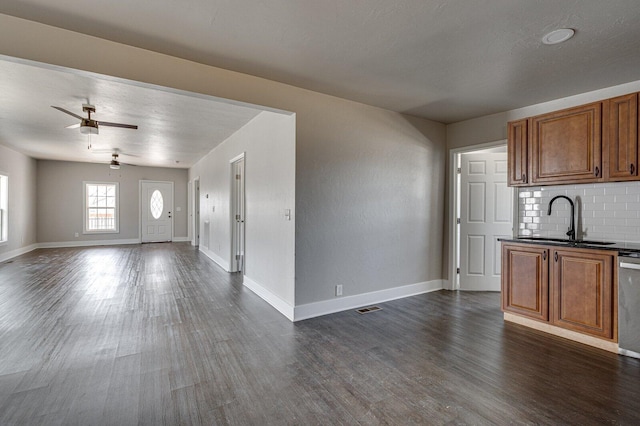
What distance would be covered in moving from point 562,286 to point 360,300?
6.96ft

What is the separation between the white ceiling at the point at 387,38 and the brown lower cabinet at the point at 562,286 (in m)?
1.74

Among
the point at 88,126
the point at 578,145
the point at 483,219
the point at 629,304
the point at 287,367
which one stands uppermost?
the point at 88,126

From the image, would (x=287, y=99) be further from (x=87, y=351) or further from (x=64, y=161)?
(x=64, y=161)

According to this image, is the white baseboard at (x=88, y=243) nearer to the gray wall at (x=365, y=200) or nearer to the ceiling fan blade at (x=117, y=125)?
the ceiling fan blade at (x=117, y=125)

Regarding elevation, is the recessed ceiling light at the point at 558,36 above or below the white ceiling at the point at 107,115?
below

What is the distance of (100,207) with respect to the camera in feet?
32.3

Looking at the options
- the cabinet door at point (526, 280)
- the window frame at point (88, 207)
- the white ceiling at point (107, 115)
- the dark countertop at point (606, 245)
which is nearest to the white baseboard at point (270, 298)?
the white ceiling at point (107, 115)

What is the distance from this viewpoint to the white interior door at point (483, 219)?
4.73 meters

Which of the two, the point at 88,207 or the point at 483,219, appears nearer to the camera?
the point at 483,219

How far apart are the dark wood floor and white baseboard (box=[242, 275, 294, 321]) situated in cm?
12

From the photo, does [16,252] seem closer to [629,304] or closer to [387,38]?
[387,38]

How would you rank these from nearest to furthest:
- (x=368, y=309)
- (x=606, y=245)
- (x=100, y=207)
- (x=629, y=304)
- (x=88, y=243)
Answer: (x=629, y=304) → (x=606, y=245) → (x=368, y=309) → (x=88, y=243) → (x=100, y=207)

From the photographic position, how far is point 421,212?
4.60m

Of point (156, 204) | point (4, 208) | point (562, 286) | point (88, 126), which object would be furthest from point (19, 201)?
point (562, 286)
